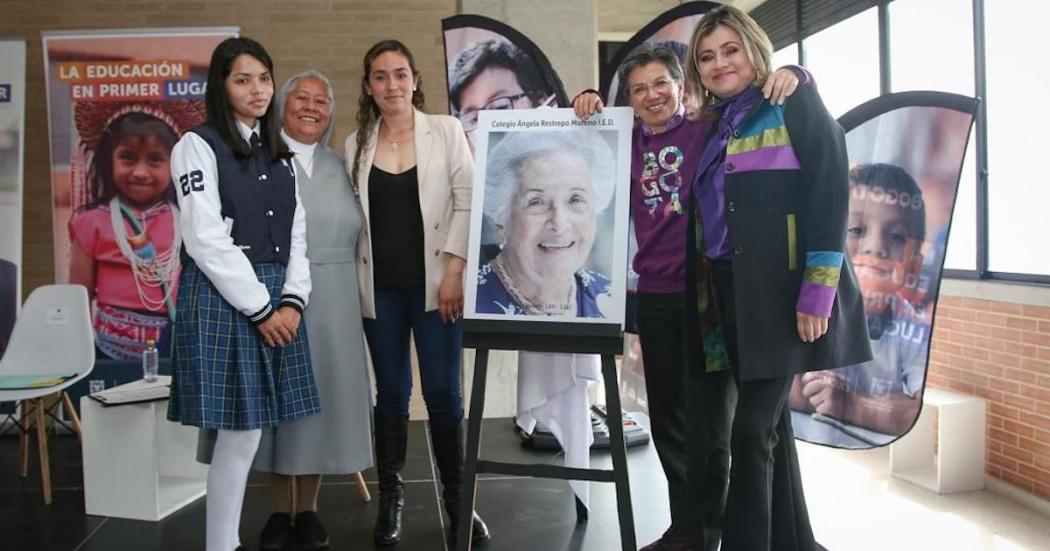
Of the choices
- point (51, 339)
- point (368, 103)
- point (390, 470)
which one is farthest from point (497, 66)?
point (51, 339)

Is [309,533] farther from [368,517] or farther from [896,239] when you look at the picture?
[896,239]

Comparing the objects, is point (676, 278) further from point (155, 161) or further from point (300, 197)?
point (155, 161)

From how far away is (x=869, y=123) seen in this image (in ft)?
10.0

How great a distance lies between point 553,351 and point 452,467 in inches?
27.2

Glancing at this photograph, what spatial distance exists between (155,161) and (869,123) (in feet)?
11.8

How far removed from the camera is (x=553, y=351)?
222cm

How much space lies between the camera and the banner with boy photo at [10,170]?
4.10 meters

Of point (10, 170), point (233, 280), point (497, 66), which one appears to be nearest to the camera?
point (233, 280)

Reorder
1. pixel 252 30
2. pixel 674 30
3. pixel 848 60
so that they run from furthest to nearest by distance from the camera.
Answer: pixel 848 60, pixel 252 30, pixel 674 30

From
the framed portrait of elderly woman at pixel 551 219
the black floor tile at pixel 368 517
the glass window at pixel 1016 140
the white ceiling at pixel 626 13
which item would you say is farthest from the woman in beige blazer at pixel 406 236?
the white ceiling at pixel 626 13

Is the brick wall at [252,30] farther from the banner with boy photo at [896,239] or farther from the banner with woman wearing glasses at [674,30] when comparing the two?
the banner with boy photo at [896,239]

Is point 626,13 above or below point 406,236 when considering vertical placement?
above

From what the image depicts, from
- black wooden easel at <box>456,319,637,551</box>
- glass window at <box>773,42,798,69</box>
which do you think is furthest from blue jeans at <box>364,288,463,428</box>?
glass window at <box>773,42,798,69</box>

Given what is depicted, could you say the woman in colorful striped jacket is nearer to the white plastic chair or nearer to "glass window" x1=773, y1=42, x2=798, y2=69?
the white plastic chair
